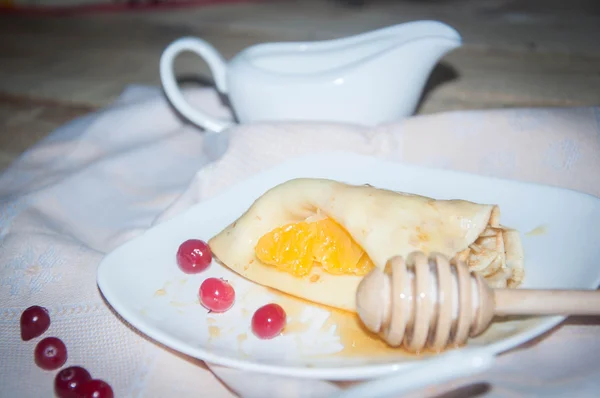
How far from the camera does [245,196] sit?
4.05ft

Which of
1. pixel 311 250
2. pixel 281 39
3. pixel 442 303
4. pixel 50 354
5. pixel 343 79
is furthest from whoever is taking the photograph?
pixel 281 39

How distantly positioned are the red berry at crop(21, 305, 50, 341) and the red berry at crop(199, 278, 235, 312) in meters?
0.28

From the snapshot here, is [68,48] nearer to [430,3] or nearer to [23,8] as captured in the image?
[23,8]

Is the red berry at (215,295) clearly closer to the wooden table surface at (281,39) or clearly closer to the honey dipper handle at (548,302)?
the honey dipper handle at (548,302)

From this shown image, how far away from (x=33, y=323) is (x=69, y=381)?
A: 0.18 m

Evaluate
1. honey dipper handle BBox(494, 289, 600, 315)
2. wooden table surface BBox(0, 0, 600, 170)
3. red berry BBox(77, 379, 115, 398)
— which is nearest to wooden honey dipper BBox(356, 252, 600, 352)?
honey dipper handle BBox(494, 289, 600, 315)

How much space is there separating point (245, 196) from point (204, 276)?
9.6 inches

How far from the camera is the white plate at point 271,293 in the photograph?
832mm

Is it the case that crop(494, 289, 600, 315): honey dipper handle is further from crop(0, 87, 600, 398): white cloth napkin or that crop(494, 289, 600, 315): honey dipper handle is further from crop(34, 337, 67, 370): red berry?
crop(34, 337, 67, 370): red berry

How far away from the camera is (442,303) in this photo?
0.77m

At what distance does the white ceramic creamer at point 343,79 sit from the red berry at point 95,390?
81 centimetres

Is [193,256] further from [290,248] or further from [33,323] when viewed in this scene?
[33,323]

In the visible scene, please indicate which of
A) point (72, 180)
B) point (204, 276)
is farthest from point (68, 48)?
point (204, 276)

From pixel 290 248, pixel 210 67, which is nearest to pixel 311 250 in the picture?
pixel 290 248
